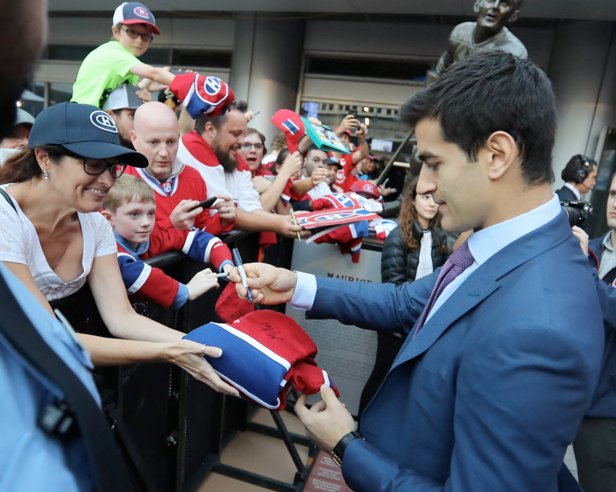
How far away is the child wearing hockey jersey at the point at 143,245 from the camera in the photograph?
2.04 metres

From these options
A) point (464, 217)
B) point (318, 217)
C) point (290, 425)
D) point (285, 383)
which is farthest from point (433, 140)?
point (290, 425)

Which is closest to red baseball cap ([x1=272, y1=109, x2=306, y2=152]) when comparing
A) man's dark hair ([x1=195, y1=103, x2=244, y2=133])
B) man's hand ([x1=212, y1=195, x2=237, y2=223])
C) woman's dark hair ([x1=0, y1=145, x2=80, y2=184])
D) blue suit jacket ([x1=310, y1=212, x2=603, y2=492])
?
man's dark hair ([x1=195, y1=103, x2=244, y2=133])

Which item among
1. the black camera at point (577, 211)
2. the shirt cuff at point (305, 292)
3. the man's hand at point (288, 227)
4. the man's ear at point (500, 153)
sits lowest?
the man's hand at point (288, 227)

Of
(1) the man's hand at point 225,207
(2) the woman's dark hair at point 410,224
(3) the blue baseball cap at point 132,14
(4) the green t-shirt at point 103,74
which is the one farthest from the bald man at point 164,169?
(2) the woman's dark hair at point 410,224

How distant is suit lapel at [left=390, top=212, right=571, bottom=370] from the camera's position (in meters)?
1.12

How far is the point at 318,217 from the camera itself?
10.2 feet

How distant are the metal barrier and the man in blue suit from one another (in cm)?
98

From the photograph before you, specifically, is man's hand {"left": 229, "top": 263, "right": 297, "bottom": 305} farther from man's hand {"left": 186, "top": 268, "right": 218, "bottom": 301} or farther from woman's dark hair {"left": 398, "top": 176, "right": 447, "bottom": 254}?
woman's dark hair {"left": 398, "top": 176, "right": 447, "bottom": 254}

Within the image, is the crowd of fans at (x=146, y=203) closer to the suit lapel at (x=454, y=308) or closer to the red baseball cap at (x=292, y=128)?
the red baseball cap at (x=292, y=128)

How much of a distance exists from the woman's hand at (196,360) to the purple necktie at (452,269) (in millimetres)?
707

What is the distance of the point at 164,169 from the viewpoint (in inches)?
102

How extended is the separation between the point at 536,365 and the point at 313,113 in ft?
34.5

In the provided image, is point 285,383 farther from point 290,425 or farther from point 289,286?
point 290,425

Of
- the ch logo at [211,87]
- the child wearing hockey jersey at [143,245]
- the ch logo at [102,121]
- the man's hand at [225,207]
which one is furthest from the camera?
the ch logo at [211,87]
